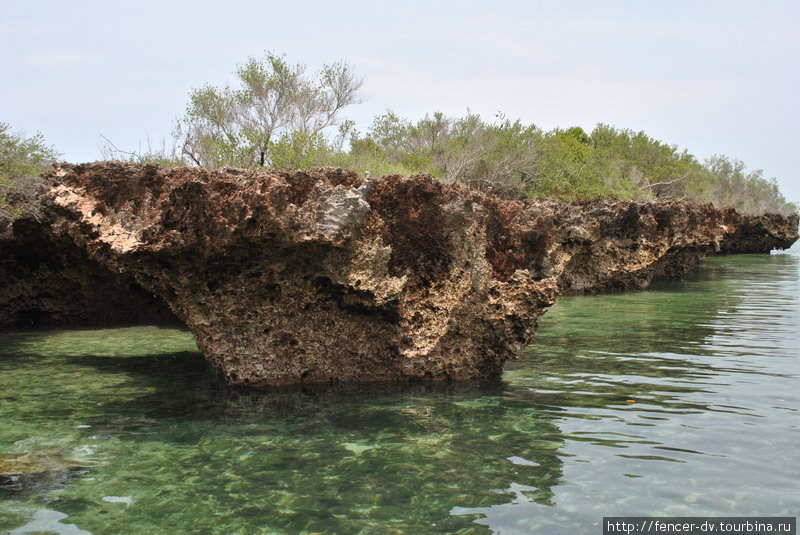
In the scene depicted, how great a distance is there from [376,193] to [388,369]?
7.20 ft

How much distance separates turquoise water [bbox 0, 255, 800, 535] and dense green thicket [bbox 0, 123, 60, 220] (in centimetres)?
315

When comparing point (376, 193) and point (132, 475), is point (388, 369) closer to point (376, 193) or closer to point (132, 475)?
point (376, 193)

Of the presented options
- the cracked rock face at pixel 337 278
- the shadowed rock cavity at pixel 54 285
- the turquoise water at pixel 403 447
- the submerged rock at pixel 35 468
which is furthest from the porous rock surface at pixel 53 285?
the submerged rock at pixel 35 468

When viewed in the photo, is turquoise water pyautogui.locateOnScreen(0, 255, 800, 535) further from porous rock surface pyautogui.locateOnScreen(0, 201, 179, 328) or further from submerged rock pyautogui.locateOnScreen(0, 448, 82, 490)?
porous rock surface pyautogui.locateOnScreen(0, 201, 179, 328)

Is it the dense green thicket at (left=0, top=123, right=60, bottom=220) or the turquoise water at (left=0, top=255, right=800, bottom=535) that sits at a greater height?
the dense green thicket at (left=0, top=123, right=60, bottom=220)

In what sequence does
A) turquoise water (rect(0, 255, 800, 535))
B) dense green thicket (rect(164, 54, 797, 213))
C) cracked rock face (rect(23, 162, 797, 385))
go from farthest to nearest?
dense green thicket (rect(164, 54, 797, 213)), cracked rock face (rect(23, 162, 797, 385)), turquoise water (rect(0, 255, 800, 535))

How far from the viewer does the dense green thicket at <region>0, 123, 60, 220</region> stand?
1176 centimetres

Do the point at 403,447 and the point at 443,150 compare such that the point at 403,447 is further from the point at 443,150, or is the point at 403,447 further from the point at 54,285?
Result: the point at 443,150

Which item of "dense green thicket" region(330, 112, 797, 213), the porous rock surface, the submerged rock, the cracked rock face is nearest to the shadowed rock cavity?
the porous rock surface

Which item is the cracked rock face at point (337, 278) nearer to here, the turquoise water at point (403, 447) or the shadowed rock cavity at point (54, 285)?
the turquoise water at point (403, 447)

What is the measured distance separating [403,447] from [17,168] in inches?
455

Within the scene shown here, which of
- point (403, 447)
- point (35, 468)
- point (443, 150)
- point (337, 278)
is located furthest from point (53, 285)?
point (443, 150)

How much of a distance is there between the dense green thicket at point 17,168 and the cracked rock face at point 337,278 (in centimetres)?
427

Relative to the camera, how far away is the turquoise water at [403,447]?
460 cm
